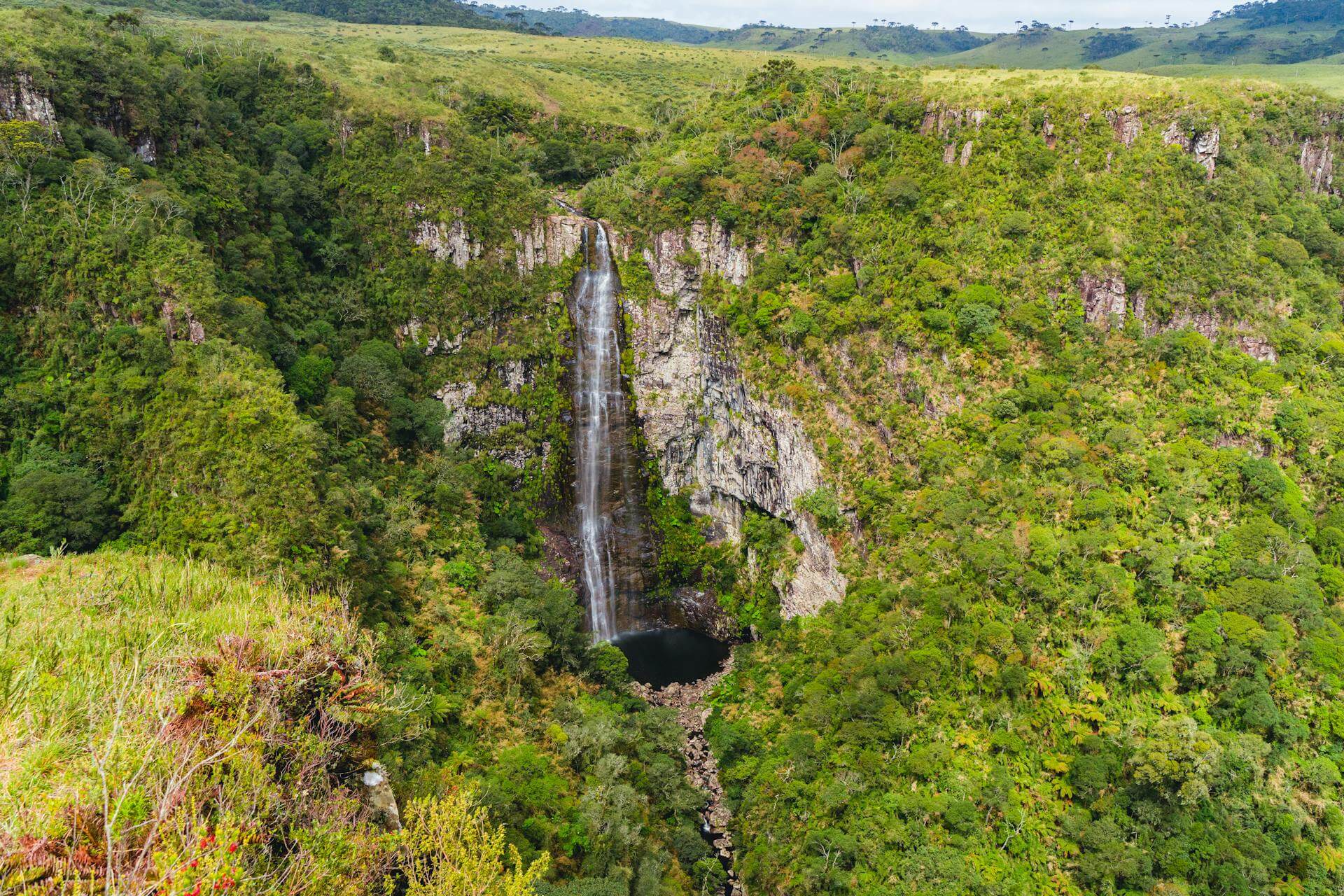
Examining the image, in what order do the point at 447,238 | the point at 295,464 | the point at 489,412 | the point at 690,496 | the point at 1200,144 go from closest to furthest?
the point at 295,464
the point at 1200,144
the point at 489,412
the point at 690,496
the point at 447,238

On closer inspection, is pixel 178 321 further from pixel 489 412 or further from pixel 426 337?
pixel 489 412

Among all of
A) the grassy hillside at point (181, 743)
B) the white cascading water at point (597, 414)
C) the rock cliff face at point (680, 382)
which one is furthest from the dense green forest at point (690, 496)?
the white cascading water at point (597, 414)

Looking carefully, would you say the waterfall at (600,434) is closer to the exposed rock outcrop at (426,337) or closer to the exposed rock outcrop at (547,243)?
the exposed rock outcrop at (547,243)

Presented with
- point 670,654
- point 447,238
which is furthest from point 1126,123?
point 447,238

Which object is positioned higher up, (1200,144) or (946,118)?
(946,118)

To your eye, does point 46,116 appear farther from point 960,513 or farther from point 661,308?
point 960,513
